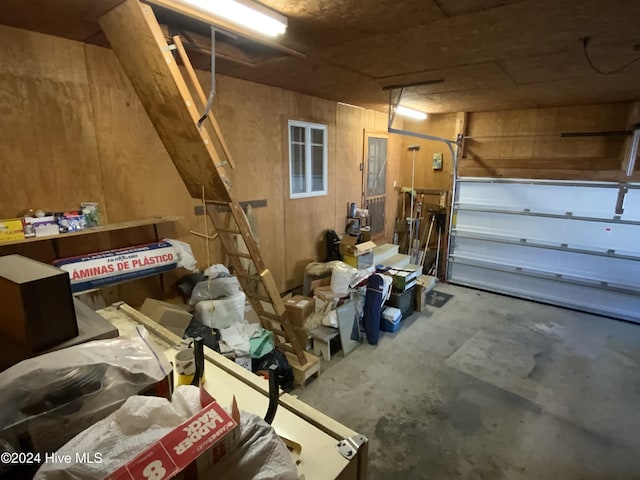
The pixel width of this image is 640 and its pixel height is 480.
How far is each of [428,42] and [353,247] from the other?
2391 mm

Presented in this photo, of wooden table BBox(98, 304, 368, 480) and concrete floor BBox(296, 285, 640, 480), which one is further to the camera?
concrete floor BBox(296, 285, 640, 480)

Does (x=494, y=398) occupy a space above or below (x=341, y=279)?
below

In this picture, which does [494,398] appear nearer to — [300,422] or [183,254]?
[300,422]

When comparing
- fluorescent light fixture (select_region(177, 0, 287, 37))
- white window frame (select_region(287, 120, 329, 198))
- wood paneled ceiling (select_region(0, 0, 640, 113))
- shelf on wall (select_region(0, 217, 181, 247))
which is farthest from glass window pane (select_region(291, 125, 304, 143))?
fluorescent light fixture (select_region(177, 0, 287, 37))

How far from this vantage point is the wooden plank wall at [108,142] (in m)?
2.02

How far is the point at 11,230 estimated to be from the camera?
75.0 inches

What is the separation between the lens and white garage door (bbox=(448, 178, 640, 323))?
4.09 metres

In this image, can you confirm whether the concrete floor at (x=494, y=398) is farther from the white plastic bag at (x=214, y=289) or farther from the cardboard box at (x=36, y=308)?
the cardboard box at (x=36, y=308)

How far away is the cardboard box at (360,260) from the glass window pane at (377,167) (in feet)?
4.48

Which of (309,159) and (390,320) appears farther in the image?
(309,159)

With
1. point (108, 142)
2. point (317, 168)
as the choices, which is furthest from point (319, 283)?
point (108, 142)

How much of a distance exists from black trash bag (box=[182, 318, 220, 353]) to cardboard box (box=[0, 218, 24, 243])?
3.74 feet

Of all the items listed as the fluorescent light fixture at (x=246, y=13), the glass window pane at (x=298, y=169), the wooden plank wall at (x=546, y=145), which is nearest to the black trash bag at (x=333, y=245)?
the glass window pane at (x=298, y=169)

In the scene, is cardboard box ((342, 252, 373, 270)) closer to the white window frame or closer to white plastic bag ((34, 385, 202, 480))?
the white window frame
